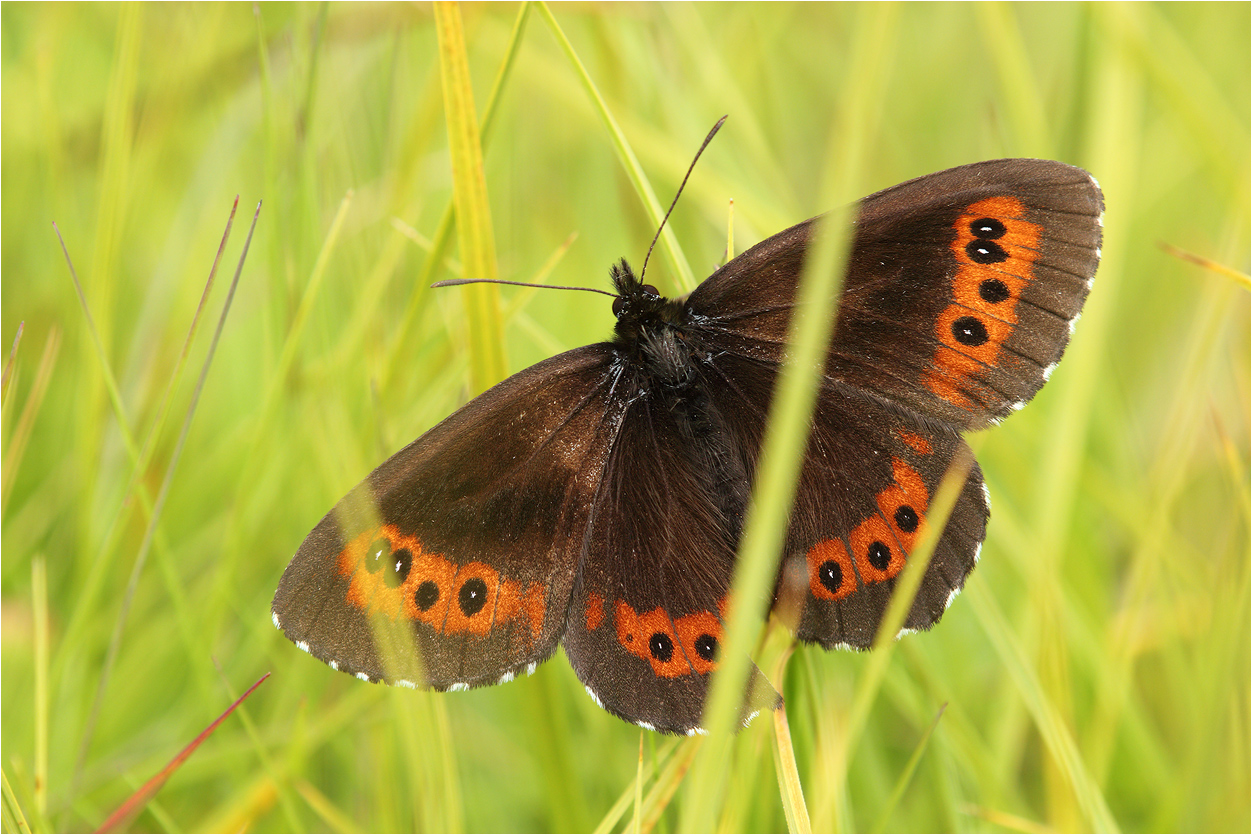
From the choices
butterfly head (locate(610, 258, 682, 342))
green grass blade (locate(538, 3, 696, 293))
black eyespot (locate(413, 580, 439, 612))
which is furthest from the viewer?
butterfly head (locate(610, 258, 682, 342))

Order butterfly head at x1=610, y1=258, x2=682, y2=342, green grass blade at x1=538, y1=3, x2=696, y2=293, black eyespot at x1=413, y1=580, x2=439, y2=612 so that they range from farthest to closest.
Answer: butterfly head at x1=610, y1=258, x2=682, y2=342 → black eyespot at x1=413, y1=580, x2=439, y2=612 → green grass blade at x1=538, y1=3, x2=696, y2=293

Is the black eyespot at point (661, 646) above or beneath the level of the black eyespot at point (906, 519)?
beneath

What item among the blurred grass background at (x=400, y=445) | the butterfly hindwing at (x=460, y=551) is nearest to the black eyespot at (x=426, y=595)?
the butterfly hindwing at (x=460, y=551)

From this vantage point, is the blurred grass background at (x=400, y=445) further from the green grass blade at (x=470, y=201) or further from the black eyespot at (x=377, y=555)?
the black eyespot at (x=377, y=555)

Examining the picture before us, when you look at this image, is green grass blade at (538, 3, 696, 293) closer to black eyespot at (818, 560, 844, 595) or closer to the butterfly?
the butterfly

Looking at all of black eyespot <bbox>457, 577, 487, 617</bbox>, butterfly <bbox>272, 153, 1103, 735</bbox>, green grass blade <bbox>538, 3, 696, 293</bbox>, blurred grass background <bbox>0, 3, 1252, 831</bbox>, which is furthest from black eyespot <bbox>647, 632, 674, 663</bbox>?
green grass blade <bbox>538, 3, 696, 293</bbox>

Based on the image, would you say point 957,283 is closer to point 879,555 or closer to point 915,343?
point 915,343
